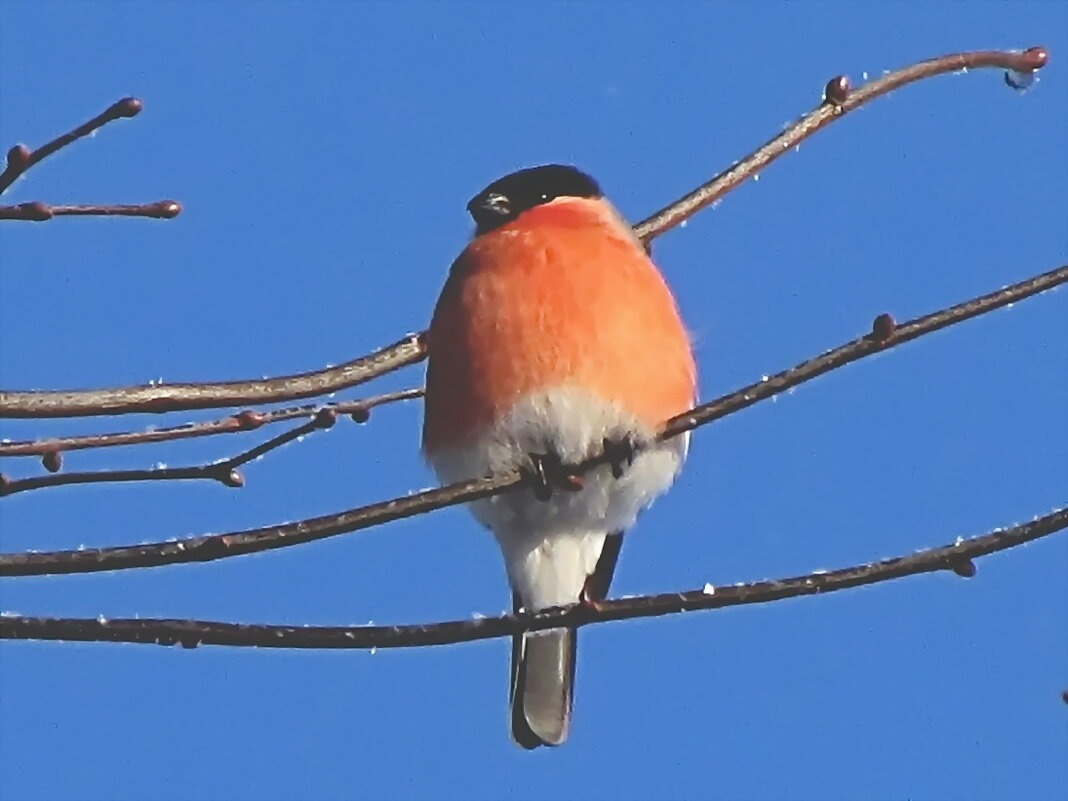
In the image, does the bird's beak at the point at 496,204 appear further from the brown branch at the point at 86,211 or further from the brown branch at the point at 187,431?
the brown branch at the point at 86,211

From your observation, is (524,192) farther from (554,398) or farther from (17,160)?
(17,160)

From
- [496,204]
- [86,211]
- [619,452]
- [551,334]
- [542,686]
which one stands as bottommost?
[86,211]

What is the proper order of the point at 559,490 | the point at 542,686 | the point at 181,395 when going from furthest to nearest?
the point at 542,686 → the point at 559,490 → the point at 181,395

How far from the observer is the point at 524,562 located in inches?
120

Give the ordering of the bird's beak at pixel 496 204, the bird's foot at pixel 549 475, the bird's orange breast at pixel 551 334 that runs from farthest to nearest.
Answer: the bird's beak at pixel 496 204
the bird's orange breast at pixel 551 334
the bird's foot at pixel 549 475

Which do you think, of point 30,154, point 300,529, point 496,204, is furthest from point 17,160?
point 496,204

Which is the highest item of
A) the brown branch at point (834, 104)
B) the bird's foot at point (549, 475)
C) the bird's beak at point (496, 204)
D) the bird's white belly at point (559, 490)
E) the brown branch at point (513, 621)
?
the bird's beak at point (496, 204)

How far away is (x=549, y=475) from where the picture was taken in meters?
2.54

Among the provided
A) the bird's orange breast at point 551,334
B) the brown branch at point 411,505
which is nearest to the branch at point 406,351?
the bird's orange breast at point 551,334

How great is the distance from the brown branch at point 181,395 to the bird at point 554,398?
0.33 meters

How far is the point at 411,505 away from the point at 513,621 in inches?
6.8

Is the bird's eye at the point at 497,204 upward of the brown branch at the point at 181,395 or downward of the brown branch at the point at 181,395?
upward

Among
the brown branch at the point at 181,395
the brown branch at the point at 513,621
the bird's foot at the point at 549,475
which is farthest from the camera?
the bird's foot at the point at 549,475

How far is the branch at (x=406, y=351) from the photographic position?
2.05m
